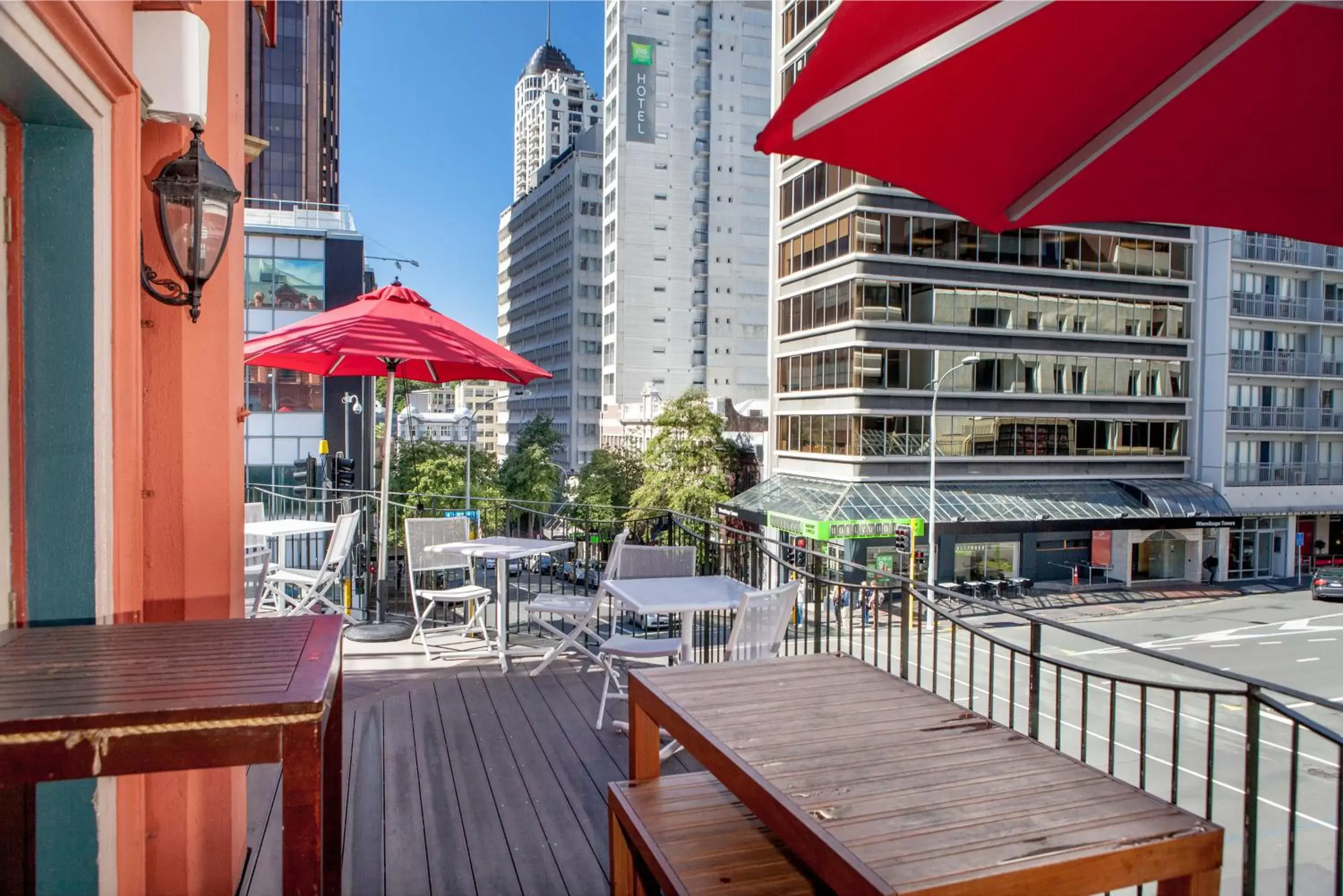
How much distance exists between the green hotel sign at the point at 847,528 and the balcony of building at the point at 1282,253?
67.7ft

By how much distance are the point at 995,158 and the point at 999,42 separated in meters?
0.61

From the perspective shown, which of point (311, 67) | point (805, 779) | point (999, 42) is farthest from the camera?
point (311, 67)

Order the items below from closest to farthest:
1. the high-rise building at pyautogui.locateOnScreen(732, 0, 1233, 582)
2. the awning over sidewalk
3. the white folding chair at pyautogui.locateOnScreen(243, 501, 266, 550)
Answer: the white folding chair at pyautogui.locateOnScreen(243, 501, 266, 550) → the awning over sidewalk → the high-rise building at pyautogui.locateOnScreen(732, 0, 1233, 582)

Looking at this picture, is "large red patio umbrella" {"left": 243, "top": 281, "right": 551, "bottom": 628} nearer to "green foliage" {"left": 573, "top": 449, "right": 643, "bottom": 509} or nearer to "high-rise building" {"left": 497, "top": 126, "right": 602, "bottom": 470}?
"green foliage" {"left": 573, "top": 449, "right": 643, "bottom": 509}

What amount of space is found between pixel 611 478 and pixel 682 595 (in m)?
49.0

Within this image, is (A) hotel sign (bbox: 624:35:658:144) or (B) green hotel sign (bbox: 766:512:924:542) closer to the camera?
(B) green hotel sign (bbox: 766:512:924:542)

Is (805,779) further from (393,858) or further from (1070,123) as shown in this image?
(393,858)

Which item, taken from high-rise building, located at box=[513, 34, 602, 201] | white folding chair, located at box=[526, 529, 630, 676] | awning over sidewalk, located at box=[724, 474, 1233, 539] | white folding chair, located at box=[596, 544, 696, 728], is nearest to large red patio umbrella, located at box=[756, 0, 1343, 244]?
white folding chair, located at box=[596, 544, 696, 728]

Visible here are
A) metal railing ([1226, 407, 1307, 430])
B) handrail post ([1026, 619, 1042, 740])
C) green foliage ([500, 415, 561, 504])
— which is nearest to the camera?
handrail post ([1026, 619, 1042, 740])

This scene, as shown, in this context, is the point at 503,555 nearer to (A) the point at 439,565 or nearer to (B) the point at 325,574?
(A) the point at 439,565

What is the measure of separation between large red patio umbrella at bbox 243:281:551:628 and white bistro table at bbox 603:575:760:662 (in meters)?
2.14

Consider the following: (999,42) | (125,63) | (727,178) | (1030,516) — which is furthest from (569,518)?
(727,178)

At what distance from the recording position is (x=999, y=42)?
6.54ft

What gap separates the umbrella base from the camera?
6.60 meters
